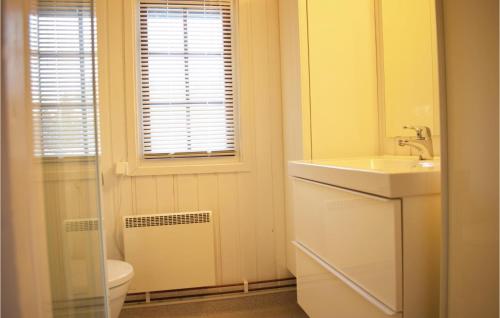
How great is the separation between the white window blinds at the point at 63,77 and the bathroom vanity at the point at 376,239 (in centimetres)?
88

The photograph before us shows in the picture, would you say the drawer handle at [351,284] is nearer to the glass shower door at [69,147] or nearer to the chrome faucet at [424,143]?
the chrome faucet at [424,143]

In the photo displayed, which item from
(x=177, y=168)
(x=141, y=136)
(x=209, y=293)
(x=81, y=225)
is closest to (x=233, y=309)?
(x=209, y=293)

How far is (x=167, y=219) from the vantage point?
7.20 ft

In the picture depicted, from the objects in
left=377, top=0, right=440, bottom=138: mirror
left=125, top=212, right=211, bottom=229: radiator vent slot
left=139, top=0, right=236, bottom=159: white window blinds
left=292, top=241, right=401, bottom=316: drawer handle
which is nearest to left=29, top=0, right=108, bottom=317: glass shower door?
left=292, top=241, right=401, bottom=316: drawer handle

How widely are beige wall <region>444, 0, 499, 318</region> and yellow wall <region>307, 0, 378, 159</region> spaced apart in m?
1.16

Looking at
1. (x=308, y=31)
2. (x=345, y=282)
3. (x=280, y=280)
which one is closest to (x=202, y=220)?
(x=280, y=280)

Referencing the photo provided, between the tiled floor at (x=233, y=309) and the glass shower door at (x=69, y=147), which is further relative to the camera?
the tiled floor at (x=233, y=309)

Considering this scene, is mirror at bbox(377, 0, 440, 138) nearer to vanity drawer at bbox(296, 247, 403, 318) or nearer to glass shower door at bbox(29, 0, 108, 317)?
vanity drawer at bbox(296, 247, 403, 318)

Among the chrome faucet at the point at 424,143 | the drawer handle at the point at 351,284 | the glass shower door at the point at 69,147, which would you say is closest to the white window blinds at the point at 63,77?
the glass shower door at the point at 69,147

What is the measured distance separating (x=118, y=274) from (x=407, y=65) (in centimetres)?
187

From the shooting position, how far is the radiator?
2.16 metres

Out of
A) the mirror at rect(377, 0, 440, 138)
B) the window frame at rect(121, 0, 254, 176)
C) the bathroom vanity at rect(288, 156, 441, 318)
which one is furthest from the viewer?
the window frame at rect(121, 0, 254, 176)

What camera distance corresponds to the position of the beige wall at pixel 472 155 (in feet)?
2.25

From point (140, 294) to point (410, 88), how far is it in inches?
83.5
